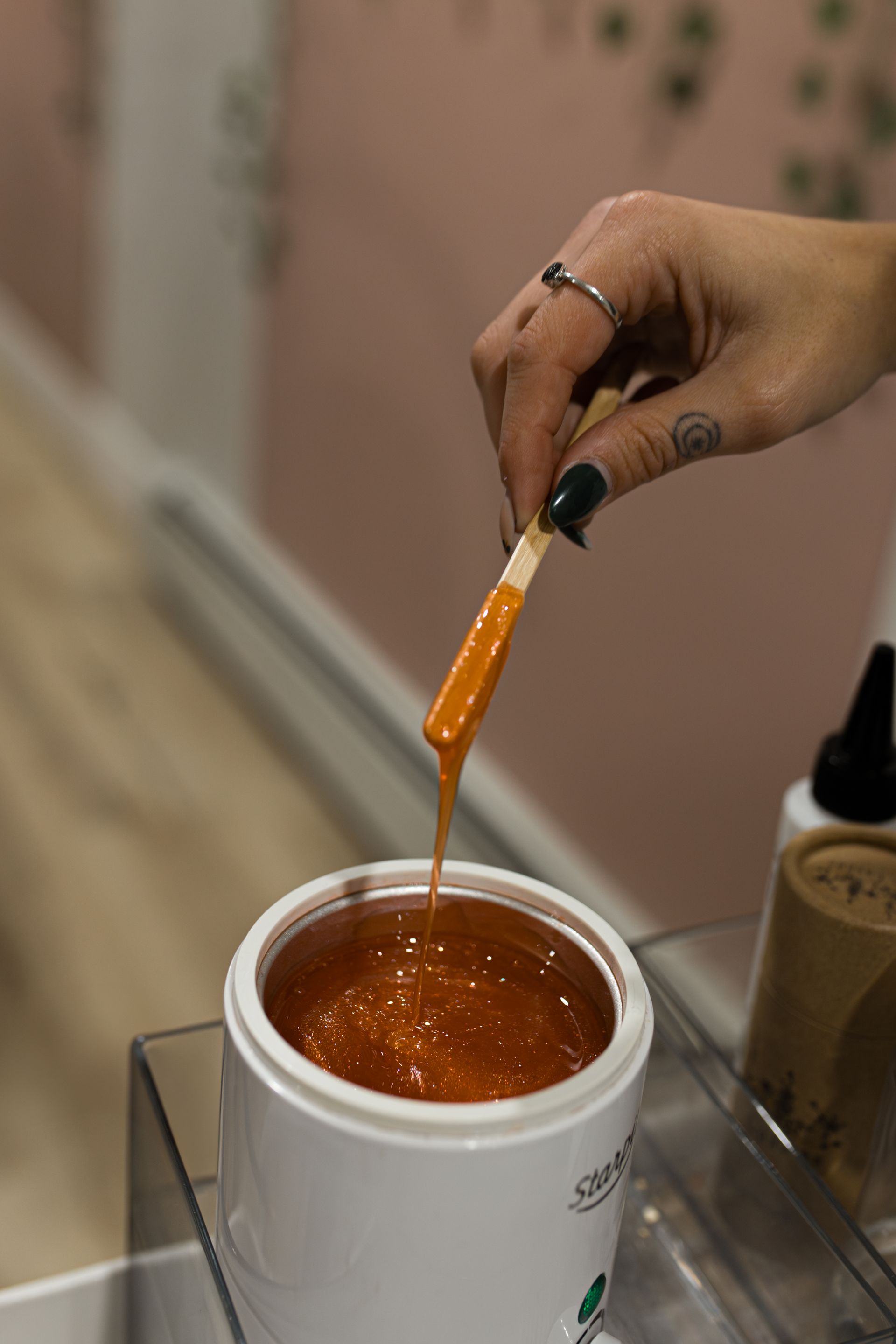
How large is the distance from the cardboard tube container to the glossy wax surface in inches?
6.7

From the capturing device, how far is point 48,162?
10.1 ft

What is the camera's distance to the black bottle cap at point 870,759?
2.33 feet

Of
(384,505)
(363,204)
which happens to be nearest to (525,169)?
(363,204)

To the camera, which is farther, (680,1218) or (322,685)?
(322,685)

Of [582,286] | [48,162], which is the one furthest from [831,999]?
[48,162]

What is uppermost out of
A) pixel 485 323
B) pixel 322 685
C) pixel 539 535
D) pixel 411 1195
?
pixel 539 535

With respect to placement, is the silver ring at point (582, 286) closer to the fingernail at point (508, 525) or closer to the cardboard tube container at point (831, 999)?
the fingernail at point (508, 525)

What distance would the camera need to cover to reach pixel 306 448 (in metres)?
2.19

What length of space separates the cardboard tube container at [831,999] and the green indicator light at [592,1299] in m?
0.20

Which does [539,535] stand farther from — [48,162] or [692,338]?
[48,162]

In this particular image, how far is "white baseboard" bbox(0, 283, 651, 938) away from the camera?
186 centimetres

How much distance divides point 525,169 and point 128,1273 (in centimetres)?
134

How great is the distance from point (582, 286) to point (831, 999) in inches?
13.9

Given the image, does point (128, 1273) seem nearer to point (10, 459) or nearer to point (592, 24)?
point (592, 24)
